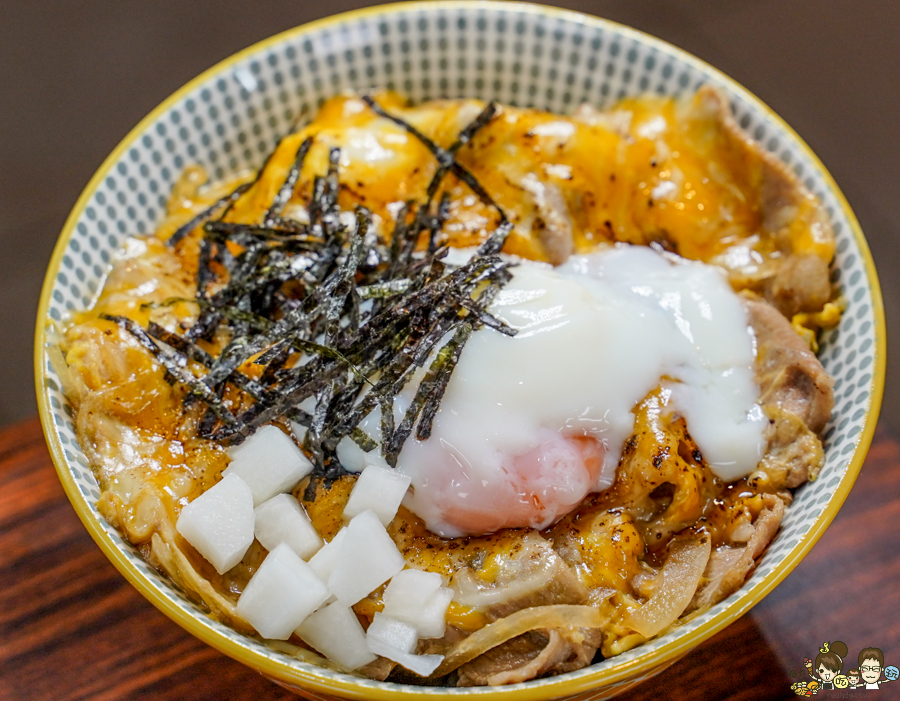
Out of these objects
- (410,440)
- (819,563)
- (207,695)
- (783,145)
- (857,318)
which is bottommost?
(207,695)

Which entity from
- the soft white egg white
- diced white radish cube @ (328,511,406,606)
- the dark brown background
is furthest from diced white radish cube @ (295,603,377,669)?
the dark brown background

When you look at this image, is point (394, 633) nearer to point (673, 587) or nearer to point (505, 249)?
point (673, 587)

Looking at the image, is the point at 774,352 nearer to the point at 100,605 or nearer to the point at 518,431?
the point at 518,431

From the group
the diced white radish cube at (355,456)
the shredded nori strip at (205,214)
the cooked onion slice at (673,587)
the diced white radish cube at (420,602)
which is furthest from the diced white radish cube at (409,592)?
the shredded nori strip at (205,214)

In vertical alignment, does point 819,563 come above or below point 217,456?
→ below

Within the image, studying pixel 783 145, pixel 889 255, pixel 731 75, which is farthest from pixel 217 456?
pixel 731 75
